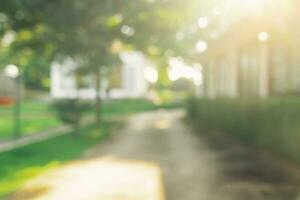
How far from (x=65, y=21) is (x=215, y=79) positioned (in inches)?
554

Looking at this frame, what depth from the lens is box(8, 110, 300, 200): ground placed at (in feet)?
32.9

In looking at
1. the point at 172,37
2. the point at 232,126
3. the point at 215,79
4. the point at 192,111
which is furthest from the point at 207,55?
the point at 232,126

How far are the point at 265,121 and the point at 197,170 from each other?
344cm

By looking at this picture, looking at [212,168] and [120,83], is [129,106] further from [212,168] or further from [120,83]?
[212,168]

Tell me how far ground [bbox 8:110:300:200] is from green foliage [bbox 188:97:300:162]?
0.37 meters

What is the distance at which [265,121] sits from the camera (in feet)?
50.8

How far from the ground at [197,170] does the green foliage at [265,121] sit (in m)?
0.37

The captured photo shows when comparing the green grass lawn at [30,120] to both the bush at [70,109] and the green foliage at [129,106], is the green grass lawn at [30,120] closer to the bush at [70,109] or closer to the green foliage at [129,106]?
the bush at [70,109]

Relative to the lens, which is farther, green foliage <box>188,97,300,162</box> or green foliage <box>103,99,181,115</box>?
green foliage <box>103,99,181,115</box>

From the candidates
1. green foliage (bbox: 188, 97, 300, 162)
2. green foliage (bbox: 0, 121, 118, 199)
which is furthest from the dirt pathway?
green foliage (bbox: 0, 121, 118, 199)

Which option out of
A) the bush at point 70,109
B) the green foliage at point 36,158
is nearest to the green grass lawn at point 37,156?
the green foliage at point 36,158

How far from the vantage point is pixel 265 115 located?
1554 cm

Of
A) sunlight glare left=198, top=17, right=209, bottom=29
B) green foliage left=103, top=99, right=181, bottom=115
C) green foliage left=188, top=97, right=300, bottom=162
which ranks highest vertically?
sunlight glare left=198, top=17, right=209, bottom=29

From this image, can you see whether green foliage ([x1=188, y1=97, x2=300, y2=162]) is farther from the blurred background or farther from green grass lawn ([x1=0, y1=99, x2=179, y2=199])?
green grass lawn ([x1=0, y1=99, x2=179, y2=199])
